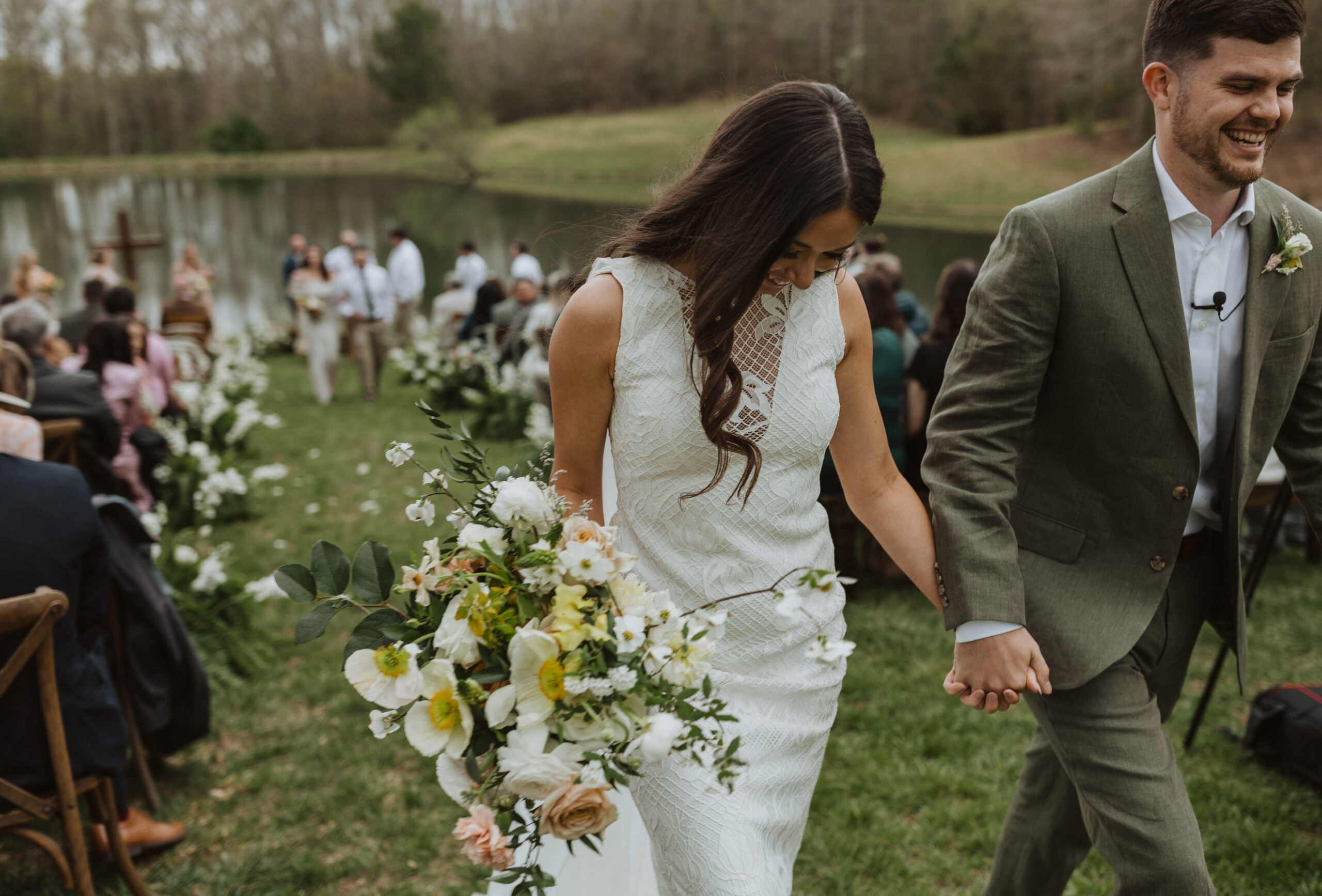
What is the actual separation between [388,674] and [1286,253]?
6.38 feet

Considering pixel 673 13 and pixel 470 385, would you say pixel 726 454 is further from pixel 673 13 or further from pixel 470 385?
pixel 673 13

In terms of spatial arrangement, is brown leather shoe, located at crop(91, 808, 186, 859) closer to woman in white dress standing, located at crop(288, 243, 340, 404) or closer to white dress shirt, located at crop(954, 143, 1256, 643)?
white dress shirt, located at crop(954, 143, 1256, 643)

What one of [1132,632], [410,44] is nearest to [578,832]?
[1132,632]

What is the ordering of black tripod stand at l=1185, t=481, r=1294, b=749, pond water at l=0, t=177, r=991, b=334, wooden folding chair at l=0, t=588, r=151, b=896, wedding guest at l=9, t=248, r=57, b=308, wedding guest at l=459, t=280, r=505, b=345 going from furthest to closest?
pond water at l=0, t=177, r=991, b=334, wedding guest at l=459, t=280, r=505, b=345, wedding guest at l=9, t=248, r=57, b=308, black tripod stand at l=1185, t=481, r=1294, b=749, wooden folding chair at l=0, t=588, r=151, b=896

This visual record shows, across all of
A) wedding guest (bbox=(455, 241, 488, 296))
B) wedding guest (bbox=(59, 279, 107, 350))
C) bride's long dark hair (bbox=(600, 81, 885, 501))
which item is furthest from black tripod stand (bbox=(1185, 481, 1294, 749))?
wedding guest (bbox=(455, 241, 488, 296))

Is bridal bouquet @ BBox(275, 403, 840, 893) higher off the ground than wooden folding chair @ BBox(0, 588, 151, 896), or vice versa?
bridal bouquet @ BBox(275, 403, 840, 893)

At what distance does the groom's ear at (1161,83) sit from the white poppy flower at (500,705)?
A: 169cm

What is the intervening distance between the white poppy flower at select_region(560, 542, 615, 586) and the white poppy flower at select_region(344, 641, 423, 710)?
253 millimetres

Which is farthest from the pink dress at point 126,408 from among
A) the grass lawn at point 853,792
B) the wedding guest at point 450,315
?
the wedding guest at point 450,315

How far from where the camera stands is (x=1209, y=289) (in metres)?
2.08

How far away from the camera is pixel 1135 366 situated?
2.02m

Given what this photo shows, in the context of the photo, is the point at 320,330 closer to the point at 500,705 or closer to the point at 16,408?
the point at 16,408

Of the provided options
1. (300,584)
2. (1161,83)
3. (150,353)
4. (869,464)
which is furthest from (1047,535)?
(150,353)

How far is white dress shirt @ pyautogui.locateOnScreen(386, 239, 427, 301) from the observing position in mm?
16750
